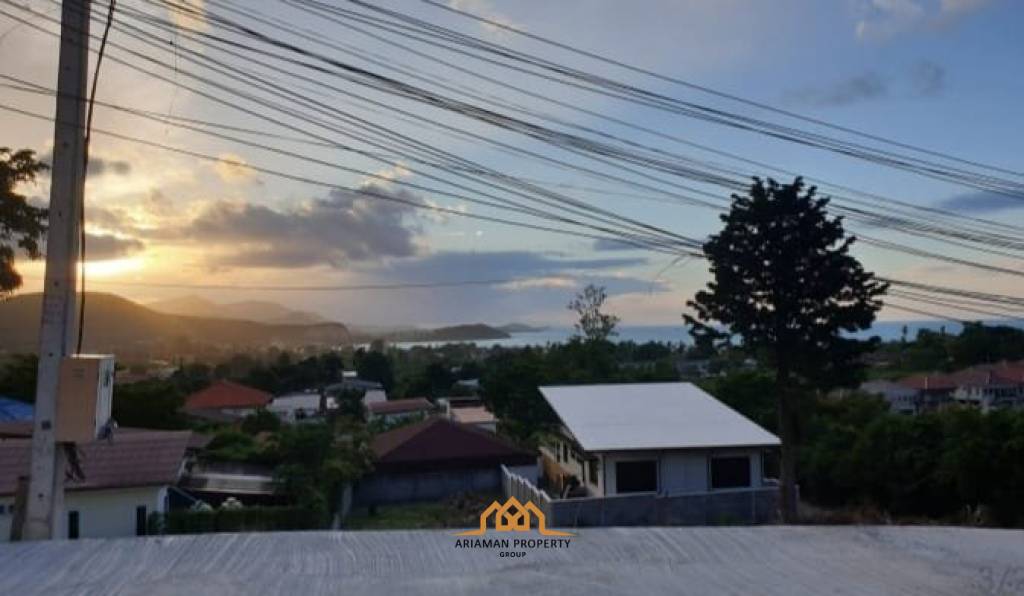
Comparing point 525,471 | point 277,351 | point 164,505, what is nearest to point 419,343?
point 277,351

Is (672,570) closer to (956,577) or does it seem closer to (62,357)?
(956,577)

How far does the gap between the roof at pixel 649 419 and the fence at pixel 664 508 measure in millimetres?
981

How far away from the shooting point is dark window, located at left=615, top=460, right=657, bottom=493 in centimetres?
1247

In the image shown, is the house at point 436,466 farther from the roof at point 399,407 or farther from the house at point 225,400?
the house at point 225,400

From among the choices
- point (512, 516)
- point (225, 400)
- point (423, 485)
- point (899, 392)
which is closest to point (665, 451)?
point (423, 485)

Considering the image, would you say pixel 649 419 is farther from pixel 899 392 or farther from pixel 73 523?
pixel 899 392

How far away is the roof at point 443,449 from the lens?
1565 cm

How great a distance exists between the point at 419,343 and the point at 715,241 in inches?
2586

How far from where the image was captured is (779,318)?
39.8 feet

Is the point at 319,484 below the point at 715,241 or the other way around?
below

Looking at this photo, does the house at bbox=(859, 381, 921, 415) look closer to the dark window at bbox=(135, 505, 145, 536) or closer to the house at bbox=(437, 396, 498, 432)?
the house at bbox=(437, 396, 498, 432)

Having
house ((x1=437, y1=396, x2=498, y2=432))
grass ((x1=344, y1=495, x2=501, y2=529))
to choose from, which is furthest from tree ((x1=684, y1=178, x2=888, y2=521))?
house ((x1=437, y1=396, x2=498, y2=432))

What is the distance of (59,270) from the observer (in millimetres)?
2754

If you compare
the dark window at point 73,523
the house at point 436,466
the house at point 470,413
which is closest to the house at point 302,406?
the house at point 470,413
